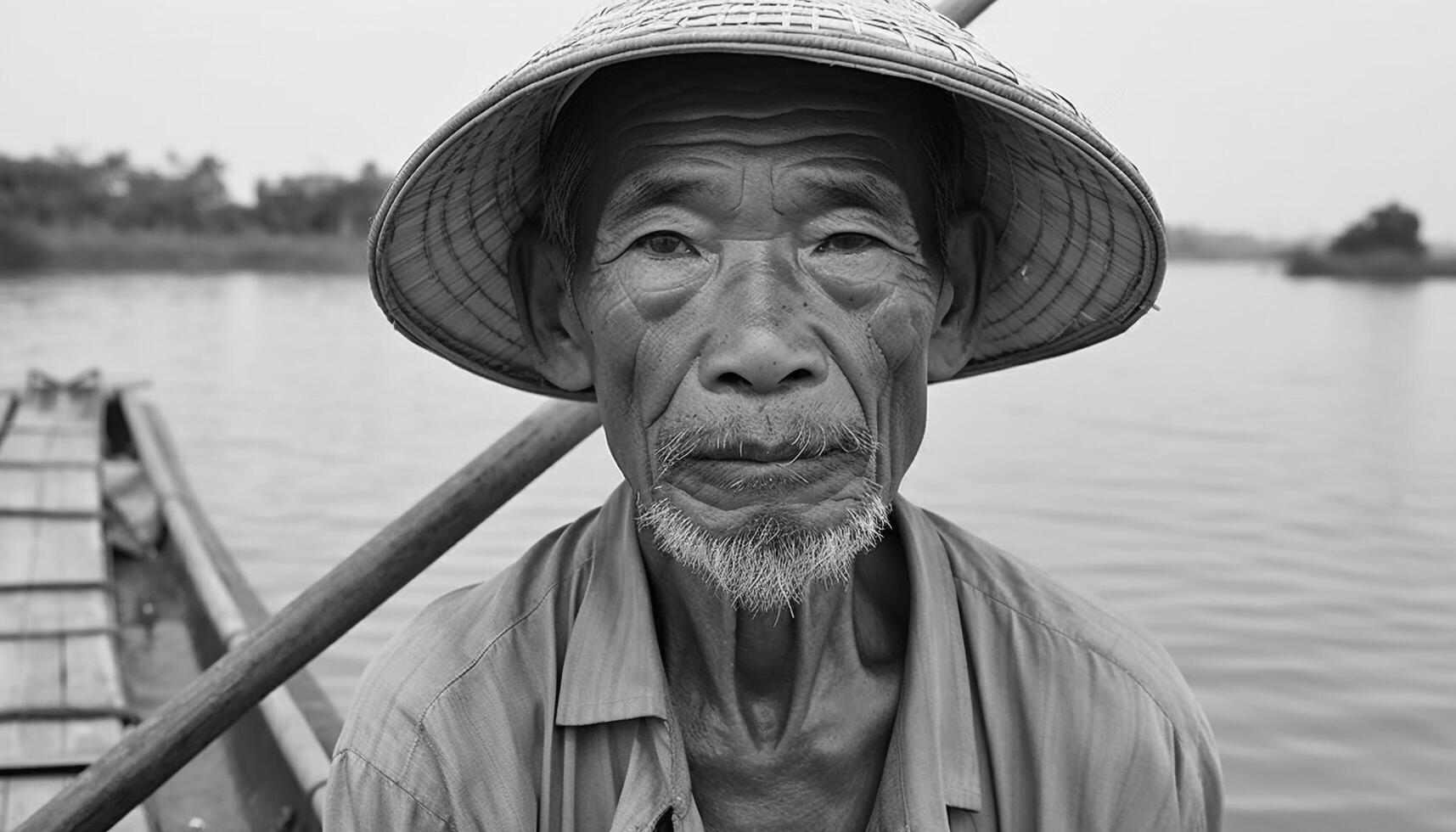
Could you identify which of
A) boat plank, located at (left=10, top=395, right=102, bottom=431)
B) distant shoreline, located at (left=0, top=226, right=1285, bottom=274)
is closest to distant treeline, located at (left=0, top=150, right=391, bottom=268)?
distant shoreline, located at (left=0, top=226, right=1285, bottom=274)

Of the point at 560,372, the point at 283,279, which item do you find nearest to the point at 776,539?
the point at 560,372

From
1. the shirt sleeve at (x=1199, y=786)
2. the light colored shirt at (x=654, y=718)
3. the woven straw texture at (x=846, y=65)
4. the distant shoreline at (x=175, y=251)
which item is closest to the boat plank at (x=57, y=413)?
the woven straw texture at (x=846, y=65)

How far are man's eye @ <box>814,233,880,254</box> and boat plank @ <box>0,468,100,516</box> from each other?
434 centimetres

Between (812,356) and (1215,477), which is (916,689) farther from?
(1215,477)

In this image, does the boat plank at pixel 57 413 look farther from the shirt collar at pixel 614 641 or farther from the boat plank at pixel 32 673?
the shirt collar at pixel 614 641

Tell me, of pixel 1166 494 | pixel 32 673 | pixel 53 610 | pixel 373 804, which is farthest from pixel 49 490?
pixel 1166 494

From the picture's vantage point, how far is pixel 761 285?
138cm

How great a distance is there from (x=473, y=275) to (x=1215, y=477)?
23.4 ft

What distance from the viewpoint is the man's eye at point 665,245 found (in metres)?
1.44

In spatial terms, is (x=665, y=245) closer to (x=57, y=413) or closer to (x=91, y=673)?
(x=91, y=673)

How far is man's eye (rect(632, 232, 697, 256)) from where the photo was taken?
144 centimetres

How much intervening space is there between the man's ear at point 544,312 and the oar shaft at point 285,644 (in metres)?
0.25

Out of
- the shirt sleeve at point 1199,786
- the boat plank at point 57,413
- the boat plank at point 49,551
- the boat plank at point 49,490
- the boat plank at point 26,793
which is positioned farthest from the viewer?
the boat plank at point 57,413

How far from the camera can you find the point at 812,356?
1365mm
